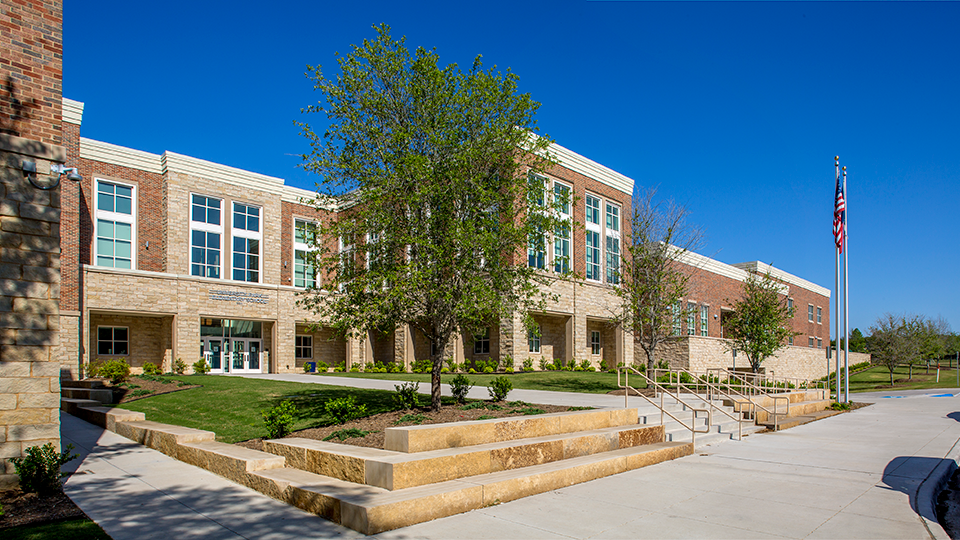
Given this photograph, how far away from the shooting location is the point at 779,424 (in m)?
15.7

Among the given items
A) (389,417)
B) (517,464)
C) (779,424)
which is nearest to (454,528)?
(517,464)

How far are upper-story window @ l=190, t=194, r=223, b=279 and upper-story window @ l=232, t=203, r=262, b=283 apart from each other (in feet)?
2.80

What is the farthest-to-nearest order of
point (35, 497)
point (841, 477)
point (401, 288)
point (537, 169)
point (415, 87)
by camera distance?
point (537, 169) → point (415, 87) → point (401, 288) → point (841, 477) → point (35, 497)

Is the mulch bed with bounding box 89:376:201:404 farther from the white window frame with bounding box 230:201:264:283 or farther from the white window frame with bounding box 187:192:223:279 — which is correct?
the white window frame with bounding box 230:201:264:283

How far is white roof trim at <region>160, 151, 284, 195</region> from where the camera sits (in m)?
31.0

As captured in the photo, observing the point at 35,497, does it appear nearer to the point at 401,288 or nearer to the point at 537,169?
the point at 401,288

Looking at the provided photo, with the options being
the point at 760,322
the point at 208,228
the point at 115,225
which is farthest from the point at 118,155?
the point at 760,322

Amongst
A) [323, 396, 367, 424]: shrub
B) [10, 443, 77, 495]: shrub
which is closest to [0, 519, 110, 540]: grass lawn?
[10, 443, 77, 495]: shrub

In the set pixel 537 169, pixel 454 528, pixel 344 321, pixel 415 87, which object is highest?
pixel 415 87

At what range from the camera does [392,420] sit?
1070 cm

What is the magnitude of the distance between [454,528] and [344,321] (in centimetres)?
681

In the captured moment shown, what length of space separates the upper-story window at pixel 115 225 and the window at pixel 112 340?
10.0 feet

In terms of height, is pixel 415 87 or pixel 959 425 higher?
pixel 415 87

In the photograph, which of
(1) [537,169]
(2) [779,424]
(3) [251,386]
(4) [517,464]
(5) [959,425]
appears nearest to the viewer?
(4) [517,464]
